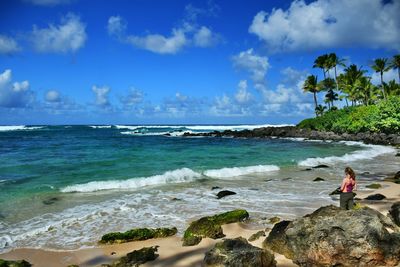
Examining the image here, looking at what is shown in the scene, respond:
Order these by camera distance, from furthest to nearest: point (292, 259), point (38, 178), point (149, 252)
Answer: point (38, 178) < point (149, 252) < point (292, 259)

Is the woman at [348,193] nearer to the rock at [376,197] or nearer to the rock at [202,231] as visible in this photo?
the rock at [376,197]

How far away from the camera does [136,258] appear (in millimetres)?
7305

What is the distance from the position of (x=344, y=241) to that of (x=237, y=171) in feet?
50.5

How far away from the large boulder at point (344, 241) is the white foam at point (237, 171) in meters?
13.8

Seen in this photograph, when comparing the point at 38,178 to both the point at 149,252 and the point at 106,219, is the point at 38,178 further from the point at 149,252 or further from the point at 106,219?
the point at 149,252

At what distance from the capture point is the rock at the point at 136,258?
7.12m

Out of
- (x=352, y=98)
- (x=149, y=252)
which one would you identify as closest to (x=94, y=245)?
(x=149, y=252)

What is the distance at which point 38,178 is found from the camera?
19.0 metres

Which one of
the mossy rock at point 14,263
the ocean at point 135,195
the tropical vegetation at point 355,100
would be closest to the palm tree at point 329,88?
the tropical vegetation at point 355,100

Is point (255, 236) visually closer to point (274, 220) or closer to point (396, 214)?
point (274, 220)

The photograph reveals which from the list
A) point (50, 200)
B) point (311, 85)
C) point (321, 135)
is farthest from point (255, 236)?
point (311, 85)

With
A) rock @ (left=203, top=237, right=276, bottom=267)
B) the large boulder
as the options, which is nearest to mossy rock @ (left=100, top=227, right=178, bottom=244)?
rock @ (left=203, top=237, right=276, bottom=267)

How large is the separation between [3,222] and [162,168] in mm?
12961

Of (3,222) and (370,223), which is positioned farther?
(3,222)
